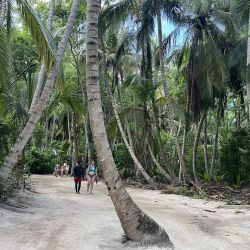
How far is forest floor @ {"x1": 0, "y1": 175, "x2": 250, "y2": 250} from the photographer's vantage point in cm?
766

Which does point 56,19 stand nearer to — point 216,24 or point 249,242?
point 216,24

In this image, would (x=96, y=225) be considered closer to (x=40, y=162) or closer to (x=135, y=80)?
(x=135, y=80)

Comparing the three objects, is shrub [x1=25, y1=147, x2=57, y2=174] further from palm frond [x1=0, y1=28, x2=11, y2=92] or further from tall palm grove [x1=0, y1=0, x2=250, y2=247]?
palm frond [x1=0, y1=28, x2=11, y2=92]

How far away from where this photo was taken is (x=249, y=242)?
8961 mm

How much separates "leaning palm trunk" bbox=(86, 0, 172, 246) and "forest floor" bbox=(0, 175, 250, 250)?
0.34 meters

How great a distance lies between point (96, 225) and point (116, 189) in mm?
2092

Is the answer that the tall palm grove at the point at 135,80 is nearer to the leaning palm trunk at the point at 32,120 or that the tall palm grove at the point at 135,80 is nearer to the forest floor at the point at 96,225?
the leaning palm trunk at the point at 32,120

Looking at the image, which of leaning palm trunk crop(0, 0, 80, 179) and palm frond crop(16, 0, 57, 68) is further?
palm frond crop(16, 0, 57, 68)

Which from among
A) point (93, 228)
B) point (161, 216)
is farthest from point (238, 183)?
point (93, 228)

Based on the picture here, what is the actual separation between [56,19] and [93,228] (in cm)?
2088

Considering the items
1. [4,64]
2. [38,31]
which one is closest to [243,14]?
[38,31]

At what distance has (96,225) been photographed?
9359mm

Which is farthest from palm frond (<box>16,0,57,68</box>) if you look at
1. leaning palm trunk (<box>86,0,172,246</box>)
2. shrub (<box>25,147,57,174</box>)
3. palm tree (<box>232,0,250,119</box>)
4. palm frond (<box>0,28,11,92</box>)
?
shrub (<box>25,147,57,174</box>)

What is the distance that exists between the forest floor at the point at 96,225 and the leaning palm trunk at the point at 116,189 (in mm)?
339
